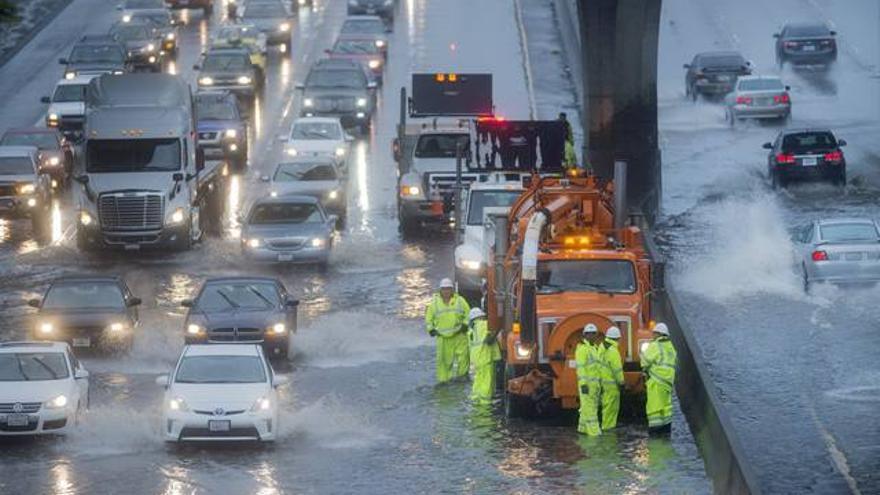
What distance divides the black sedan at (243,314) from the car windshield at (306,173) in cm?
1561

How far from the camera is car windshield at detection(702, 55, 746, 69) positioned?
69625 mm

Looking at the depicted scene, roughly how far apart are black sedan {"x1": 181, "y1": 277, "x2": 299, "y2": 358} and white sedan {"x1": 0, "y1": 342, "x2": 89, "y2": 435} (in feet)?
15.8

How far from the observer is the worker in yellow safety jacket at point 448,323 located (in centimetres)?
3247

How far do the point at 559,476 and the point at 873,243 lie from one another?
47.8 ft

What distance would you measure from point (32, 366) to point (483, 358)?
19.5ft

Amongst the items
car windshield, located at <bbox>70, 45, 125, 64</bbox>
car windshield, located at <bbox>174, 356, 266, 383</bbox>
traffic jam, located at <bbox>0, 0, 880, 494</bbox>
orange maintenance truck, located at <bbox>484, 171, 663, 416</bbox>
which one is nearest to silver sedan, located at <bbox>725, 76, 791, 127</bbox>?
traffic jam, located at <bbox>0, 0, 880, 494</bbox>

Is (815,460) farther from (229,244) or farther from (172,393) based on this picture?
(229,244)

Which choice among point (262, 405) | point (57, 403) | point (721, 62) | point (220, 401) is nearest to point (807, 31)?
point (721, 62)

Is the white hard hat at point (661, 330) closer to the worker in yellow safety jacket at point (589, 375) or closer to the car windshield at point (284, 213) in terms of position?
the worker in yellow safety jacket at point (589, 375)

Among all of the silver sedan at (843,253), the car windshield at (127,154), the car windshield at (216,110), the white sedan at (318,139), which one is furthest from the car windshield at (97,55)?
the silver sedan at (843,253)

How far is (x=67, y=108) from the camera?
208 ft

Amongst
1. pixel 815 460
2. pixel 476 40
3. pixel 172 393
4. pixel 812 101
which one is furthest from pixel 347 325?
pixel 476 40

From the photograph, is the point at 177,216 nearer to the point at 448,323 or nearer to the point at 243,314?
the point at 243,314

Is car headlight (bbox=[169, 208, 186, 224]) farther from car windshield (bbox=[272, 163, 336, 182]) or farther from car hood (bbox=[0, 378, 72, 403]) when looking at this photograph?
car hood (bbox=[0, 378, 72, 403])
